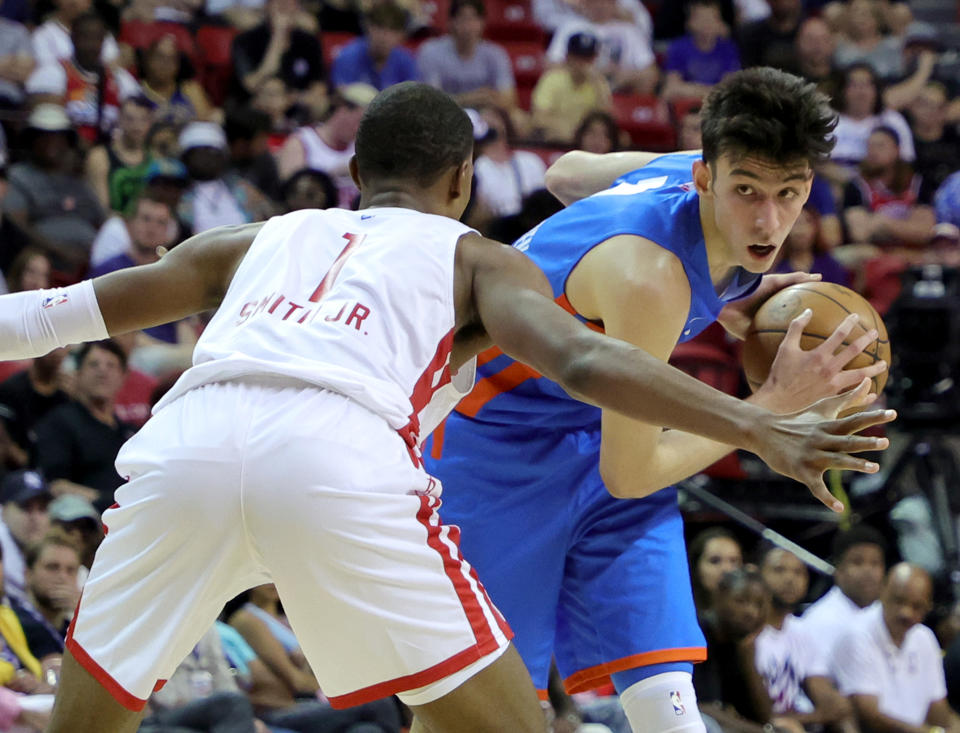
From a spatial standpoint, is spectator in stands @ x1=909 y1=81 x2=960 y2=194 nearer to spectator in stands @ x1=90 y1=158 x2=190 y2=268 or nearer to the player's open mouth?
spectator in stands @ x1=90 y1=158 x2=190 y2=268

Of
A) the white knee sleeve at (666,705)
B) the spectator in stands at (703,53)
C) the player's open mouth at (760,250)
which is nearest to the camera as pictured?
the player's open mouth at (760,250)

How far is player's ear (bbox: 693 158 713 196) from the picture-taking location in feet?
11.3

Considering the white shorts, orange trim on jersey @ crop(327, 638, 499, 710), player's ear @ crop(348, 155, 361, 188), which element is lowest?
orange trim on jersey @ crop(327, 638, 499, 710)

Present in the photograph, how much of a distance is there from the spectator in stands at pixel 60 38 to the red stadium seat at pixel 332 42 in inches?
70.1

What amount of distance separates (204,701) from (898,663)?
366 centimetres

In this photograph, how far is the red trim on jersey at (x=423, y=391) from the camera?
2686 millimetres

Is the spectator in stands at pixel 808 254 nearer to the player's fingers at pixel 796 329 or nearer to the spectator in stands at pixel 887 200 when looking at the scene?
the spectator in stands at pixel 887 200

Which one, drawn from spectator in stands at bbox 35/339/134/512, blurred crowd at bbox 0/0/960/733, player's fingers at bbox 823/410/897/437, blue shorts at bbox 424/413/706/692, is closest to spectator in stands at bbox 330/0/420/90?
blurred crowd at bbox 0/0/960/733

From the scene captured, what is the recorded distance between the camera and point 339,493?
2.50 m

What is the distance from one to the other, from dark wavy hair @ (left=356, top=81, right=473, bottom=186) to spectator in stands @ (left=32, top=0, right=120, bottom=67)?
20.9 ft

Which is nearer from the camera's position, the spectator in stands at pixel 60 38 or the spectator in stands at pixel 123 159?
the spectator in stands at pixel 123 159

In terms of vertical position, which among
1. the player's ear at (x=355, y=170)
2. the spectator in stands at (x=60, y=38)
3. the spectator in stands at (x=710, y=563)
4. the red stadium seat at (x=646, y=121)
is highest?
the player's ear at (x=355, y=170)

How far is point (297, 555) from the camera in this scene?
2.52 meters

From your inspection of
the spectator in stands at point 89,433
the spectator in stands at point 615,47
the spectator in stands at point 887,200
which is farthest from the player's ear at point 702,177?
the spectator in stands at point 615,47
